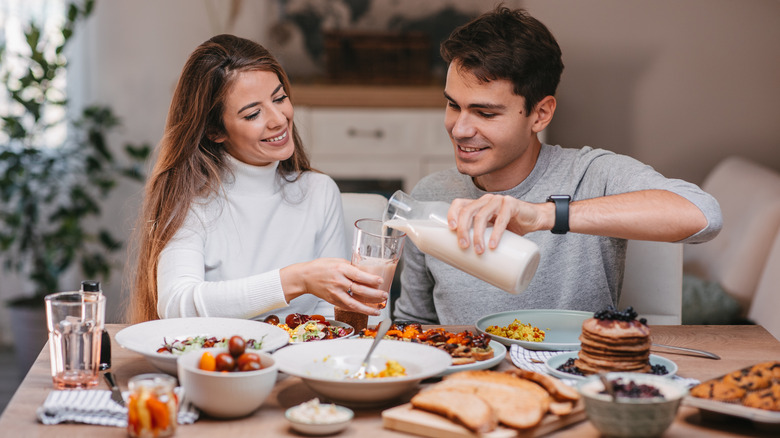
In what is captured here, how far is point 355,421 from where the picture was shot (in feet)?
3.63

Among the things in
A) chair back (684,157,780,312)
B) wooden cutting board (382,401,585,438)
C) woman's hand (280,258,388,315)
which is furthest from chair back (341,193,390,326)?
chair back (684,157,780,312)

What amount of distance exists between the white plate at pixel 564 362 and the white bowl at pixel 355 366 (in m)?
0.19

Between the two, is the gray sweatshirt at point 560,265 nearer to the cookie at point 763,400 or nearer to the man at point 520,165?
the man at point 520,165

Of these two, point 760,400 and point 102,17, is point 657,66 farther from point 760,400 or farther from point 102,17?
point 760,400

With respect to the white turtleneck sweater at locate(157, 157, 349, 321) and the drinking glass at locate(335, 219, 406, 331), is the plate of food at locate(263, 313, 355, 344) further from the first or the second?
the white turtleneck sweater at locate(157, 157, 349, 321)

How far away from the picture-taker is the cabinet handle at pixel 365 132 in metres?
3.88

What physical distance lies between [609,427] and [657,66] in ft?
11.1

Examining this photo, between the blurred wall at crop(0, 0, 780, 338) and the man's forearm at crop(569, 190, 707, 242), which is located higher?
the blurred wall at crop(0, 0, 780, 338)

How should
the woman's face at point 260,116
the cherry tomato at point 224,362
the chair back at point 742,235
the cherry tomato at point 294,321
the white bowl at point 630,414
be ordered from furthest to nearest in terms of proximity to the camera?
the chair back at point 742,235 < the woman's face at point 260,116 < the cherry tomato at point 294,321 < the cherry tomato at point 224,362 < the white bowl at point 630,414

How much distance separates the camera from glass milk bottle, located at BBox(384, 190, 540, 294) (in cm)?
130

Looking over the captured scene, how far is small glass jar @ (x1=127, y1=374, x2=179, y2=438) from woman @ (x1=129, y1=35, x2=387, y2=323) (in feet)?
2.25

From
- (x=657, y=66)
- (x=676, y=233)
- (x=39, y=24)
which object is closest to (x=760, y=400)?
(x=676, y=233)

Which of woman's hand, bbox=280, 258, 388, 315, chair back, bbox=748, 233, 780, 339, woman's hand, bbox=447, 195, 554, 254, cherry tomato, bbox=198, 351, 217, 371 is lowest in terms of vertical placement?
chair back, bbox=748, 233, 780, 339

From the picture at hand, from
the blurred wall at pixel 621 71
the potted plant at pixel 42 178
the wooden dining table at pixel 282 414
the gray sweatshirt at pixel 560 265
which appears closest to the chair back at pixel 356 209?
the gray sweatshirt at pixel 560 265
